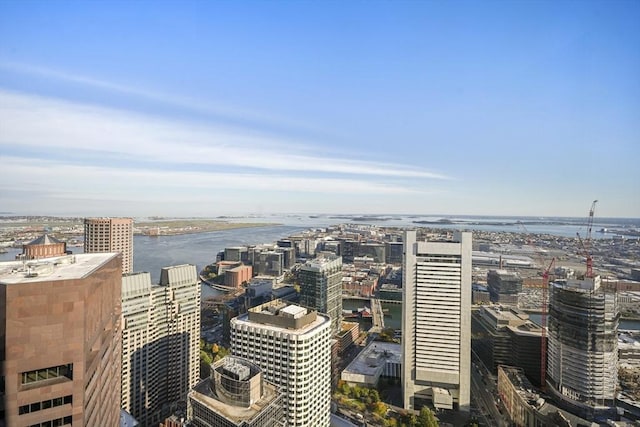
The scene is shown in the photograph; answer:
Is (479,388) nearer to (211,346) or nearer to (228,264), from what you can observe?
(211,346)

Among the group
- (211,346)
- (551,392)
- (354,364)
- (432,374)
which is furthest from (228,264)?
(551,392)

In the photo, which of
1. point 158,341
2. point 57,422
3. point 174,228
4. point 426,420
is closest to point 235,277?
point 158,341

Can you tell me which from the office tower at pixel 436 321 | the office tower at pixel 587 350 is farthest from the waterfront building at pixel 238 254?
the office tower at pixel 587 350

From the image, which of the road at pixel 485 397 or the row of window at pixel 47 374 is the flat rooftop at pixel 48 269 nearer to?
the row of window at pixel 47 374

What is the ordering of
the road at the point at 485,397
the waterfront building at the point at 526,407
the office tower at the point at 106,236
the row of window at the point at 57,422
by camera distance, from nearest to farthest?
the row of window at the point at 57,422, the waterfront building at the point at 526,407, the road at the point at 485,397, the office tower at the point at 106,236

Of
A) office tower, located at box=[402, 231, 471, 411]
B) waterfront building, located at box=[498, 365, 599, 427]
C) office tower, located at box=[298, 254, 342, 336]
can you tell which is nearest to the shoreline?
office tower, located at box=[298, 254, 342, 336]

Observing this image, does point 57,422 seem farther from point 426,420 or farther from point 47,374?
point 426,420
